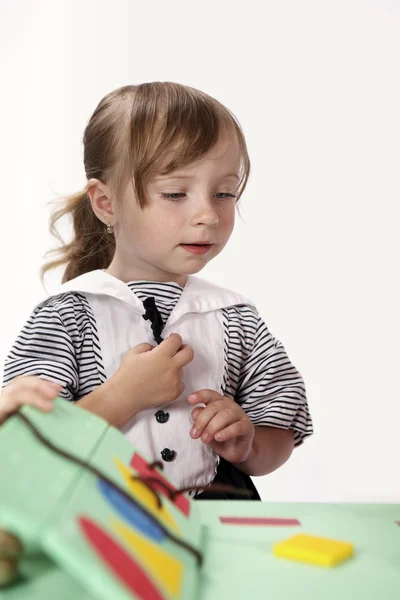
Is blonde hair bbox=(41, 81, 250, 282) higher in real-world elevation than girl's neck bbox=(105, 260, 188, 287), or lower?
higher

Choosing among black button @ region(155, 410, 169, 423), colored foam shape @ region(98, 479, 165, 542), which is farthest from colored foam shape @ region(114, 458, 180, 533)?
black button @ region(155, 410, 169, 423)

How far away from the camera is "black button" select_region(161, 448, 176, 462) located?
900 mm

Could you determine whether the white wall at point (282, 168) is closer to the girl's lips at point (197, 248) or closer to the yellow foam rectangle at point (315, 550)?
the girl's lips at point (197, 248)

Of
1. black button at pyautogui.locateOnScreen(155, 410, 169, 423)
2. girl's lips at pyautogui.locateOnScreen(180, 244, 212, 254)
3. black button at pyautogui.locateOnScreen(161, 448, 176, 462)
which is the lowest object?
black button at pyautogui.locateOnScreen(161, 448, 176, 462)

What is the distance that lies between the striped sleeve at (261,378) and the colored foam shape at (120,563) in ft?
2.03

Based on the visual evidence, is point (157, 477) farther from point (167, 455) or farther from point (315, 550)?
point (167, 455)

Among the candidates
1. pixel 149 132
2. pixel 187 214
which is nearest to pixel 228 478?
pixel 187 214

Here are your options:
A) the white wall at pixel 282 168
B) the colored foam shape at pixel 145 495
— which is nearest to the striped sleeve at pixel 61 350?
the colored foam shape at pixel 145 495

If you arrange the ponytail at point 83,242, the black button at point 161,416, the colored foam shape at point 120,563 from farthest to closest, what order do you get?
the ponytail at point 83,242 < the black button at point 161,416 < the colored foam shape at point 120,563

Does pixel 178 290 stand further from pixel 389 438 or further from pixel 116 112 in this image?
pixel 389 438

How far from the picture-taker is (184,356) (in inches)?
35.3

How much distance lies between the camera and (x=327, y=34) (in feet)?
6.68

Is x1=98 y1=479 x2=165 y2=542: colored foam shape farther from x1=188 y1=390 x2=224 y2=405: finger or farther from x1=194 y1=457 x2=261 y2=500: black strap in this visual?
x1=194 y1=457 x2=261 y2=500: black strap

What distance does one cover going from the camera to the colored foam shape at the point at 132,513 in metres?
0.40
